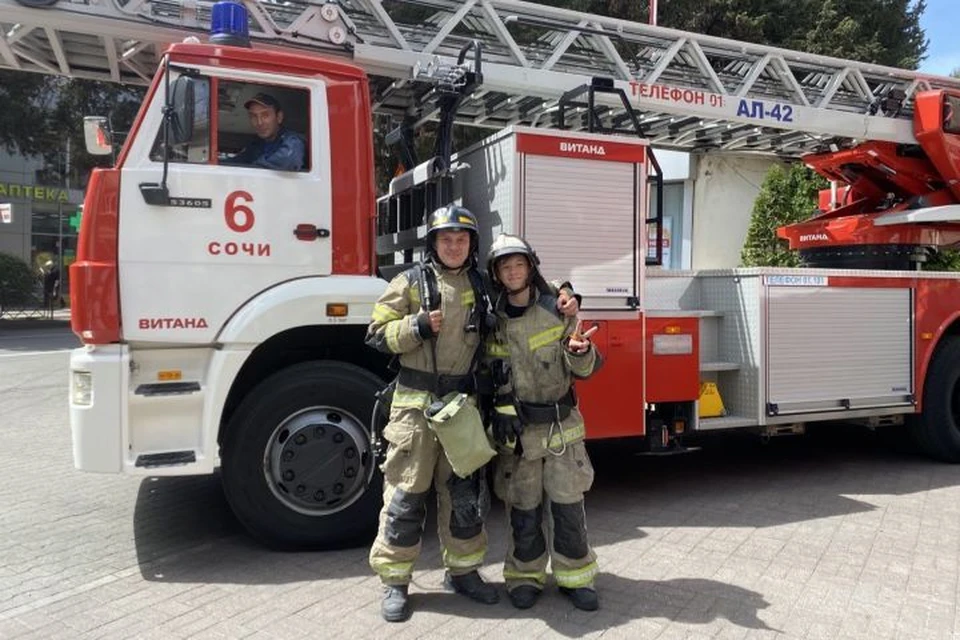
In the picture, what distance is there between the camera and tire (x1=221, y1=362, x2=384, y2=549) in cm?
419

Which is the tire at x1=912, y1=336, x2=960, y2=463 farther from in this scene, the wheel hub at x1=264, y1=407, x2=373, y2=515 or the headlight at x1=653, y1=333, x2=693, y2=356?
the wheel hub at x1=264, y1=407, x2=373, y2=515

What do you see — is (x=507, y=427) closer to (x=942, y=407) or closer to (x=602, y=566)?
(x=602, y=566)

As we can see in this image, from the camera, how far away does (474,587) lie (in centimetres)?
376

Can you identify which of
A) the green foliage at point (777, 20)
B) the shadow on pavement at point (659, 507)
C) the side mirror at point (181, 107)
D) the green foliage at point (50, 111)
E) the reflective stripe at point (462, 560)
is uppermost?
the green foliage at point (777, 20)

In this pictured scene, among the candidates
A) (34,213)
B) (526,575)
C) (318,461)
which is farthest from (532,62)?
(34,213)

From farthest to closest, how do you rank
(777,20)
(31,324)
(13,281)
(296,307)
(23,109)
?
(13,281) < (31,324) < (23,109) < (777,20) < (296,307)

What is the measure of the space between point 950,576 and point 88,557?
4.67m

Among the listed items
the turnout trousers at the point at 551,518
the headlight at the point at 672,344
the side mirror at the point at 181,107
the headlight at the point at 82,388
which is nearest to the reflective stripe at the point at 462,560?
the turnout trousers at the point at 551,518

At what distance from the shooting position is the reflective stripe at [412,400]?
365 centimetres

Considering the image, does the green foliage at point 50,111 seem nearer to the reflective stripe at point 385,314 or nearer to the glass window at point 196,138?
the glass window at point 196,138

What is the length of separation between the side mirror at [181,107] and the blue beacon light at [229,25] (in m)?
0.40

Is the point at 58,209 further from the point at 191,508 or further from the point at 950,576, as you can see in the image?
the point at 950,576

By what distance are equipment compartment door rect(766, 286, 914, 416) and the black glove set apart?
2609mm

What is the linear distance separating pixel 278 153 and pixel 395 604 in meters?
2.44
